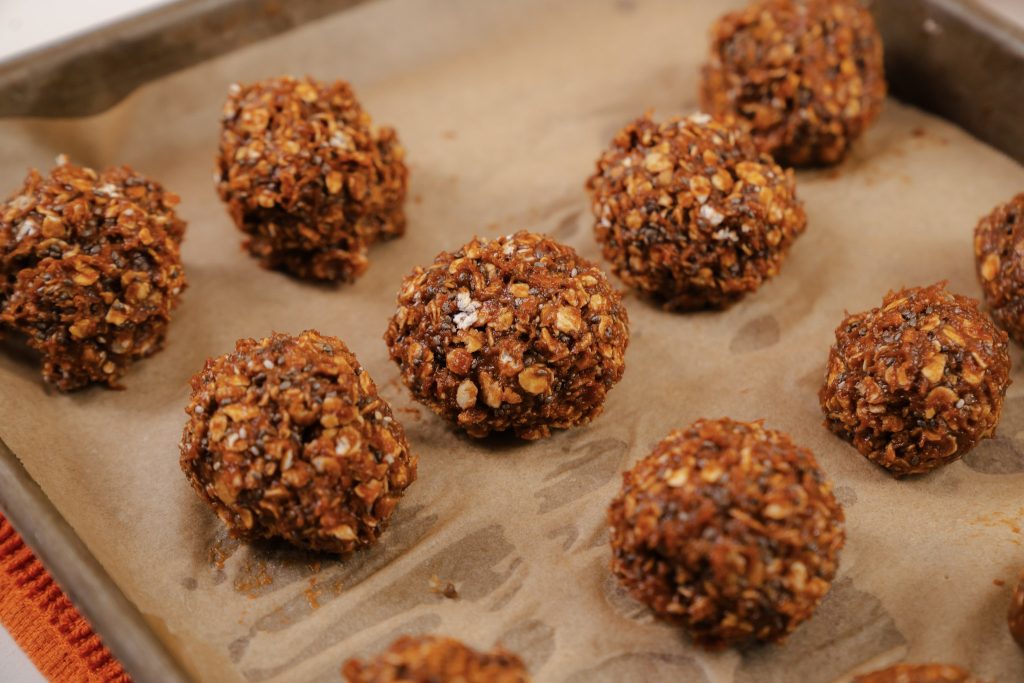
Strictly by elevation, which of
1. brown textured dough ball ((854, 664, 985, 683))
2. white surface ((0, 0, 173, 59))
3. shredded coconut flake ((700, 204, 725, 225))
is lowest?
brown textured dough ball ((854, 664, 985, 683))

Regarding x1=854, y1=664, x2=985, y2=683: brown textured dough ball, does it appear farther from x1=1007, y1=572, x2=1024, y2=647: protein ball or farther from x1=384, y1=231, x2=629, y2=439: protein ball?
x1=384, y1=231, x2=629, y2=439: protein ball

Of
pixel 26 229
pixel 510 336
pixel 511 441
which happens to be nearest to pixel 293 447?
pixel 510 336

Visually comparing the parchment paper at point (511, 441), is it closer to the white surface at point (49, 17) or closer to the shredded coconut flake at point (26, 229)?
the shredded coconut flake at point (26, 229)

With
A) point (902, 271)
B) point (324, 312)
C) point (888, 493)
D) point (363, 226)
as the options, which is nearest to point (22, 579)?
point (324, 312)

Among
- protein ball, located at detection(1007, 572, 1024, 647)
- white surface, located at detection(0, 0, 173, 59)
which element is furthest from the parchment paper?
white surface, located at detection(0, 0, 173, 59)

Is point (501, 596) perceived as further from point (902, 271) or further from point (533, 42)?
point (533, 42)

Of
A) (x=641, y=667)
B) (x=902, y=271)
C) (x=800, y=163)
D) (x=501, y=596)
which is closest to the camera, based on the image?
(x=641, y=667)
